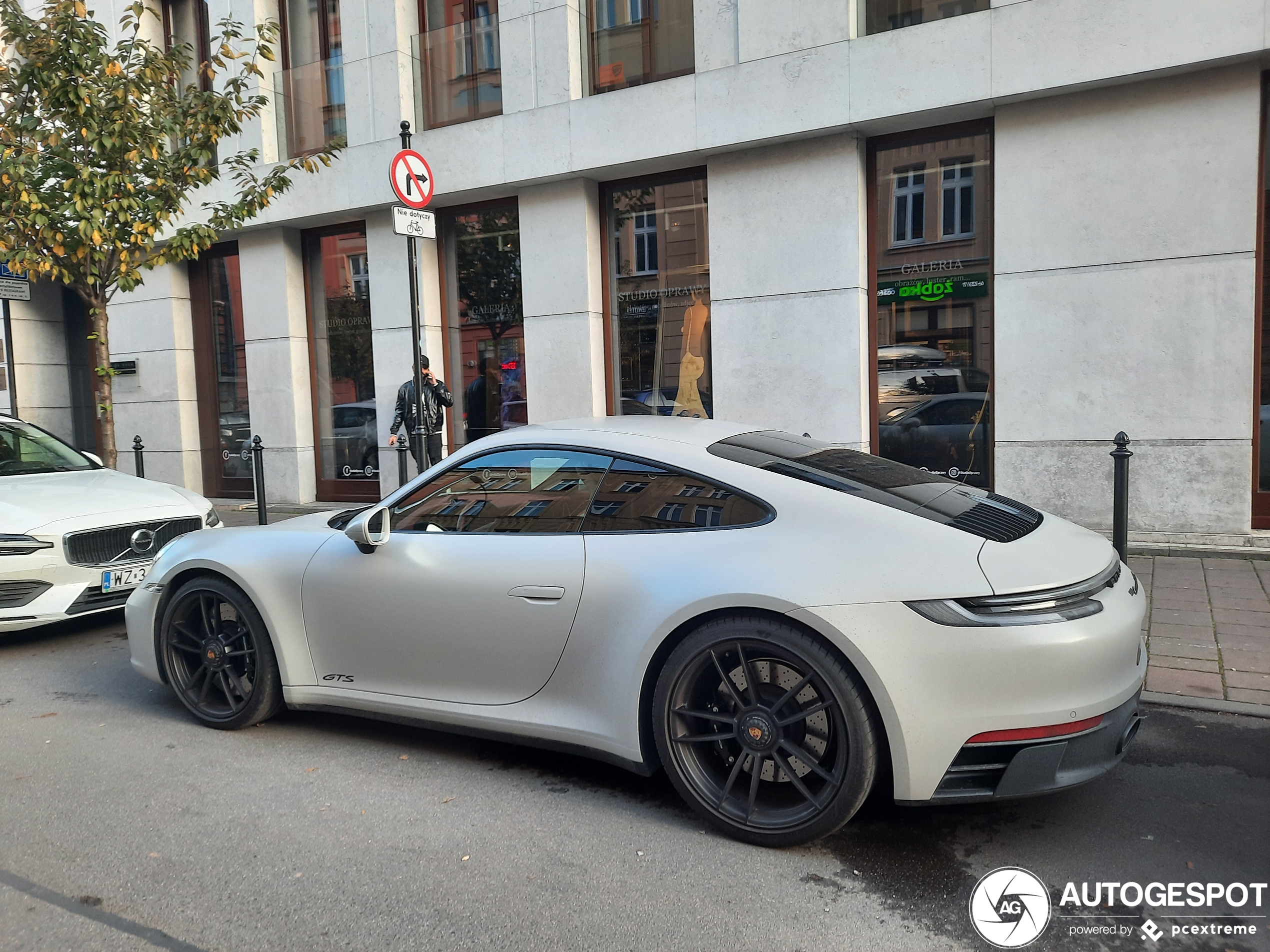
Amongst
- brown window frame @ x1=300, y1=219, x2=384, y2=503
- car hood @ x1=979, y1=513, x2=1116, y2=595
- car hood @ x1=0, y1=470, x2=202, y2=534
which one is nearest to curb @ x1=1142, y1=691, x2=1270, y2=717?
car hood @ x1=979, y1=513, x2=1116, y2=595

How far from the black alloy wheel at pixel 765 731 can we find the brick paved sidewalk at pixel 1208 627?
4.79 ft

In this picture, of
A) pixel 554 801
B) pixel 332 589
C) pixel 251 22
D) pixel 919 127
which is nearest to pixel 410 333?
pixel 251 22

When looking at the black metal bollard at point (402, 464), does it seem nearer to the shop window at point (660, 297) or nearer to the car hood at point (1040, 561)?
the shop window at point (660, 297)

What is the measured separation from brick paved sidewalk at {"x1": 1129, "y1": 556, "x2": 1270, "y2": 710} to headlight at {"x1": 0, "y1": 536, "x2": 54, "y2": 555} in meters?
5.95

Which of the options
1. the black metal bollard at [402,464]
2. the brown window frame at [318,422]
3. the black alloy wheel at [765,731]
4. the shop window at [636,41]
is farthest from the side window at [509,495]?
the brown window frame at [318,422]

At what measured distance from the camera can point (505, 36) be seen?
35.9 feet

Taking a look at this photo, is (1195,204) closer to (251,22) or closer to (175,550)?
(175,550)

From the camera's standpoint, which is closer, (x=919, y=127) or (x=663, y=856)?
(x=663, y=856)

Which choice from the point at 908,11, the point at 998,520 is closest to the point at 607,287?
the point at 908,11

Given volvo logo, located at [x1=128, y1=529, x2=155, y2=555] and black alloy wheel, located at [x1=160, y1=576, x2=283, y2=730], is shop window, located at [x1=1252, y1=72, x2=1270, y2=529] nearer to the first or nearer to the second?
black alloy wheel, located at [x1=160, y1=576, x2=283, y2=730]

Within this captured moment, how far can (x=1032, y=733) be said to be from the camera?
9.36 ft

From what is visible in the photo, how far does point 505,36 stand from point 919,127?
16.0 feet

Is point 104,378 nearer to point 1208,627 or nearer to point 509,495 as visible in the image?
point 509,495

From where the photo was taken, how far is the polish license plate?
598cm
